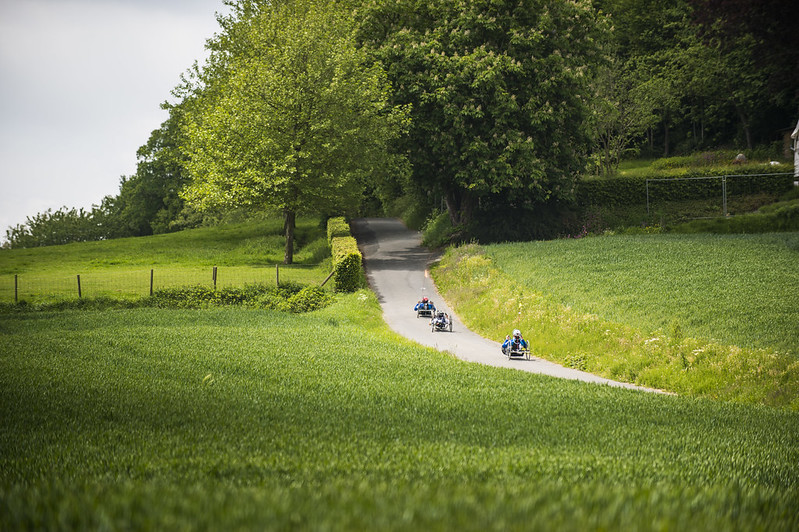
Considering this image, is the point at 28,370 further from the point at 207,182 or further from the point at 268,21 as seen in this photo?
the point at 268,21

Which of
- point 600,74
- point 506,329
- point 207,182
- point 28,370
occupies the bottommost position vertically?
point 506,329

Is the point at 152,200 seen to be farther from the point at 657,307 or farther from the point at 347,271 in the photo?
the point at 657,307

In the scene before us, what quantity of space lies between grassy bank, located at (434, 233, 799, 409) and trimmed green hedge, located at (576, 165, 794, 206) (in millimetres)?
13132

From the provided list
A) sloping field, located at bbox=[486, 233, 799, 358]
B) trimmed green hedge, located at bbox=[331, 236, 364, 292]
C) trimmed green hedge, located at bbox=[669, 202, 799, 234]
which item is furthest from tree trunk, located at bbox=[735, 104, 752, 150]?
trimmed green hedge, located at bbox=[331, 236, 364, 292]

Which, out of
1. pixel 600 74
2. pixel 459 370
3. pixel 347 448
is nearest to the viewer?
pixel 347 448

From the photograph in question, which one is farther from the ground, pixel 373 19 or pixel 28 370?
pixel 373 19

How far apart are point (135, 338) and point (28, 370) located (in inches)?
244

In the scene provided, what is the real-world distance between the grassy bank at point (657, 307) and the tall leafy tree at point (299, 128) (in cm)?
1102

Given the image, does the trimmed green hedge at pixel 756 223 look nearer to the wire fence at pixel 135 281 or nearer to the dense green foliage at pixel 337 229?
the dense green foliage at pixel 337 229

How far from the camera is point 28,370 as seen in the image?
12906 mm

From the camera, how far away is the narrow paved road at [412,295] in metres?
20.5

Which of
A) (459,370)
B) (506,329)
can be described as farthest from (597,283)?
(459,370)

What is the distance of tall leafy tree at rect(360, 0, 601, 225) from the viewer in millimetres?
41656

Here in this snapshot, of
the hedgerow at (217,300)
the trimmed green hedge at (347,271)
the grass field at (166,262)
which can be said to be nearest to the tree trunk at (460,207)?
the grass field at (166,262)
